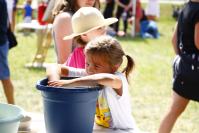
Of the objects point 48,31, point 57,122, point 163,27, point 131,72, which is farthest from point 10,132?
point 163,27

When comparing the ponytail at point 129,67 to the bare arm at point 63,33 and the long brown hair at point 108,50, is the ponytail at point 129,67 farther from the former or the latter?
the bare arm at point 63,33

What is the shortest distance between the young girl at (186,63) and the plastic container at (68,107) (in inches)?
57.3

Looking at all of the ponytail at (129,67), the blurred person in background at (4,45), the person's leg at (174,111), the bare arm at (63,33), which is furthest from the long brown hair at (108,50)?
the blurred person in background at (4,45)

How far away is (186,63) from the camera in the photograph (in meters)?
3.35

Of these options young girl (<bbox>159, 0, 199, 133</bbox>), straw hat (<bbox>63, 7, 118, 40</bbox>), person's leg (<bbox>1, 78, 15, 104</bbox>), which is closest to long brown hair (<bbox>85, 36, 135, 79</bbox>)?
straw hat (<bbox>63, 7, 118, 40</bbox>)

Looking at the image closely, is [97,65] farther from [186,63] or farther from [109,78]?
[186,63]

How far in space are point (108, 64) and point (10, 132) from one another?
1.77 ft

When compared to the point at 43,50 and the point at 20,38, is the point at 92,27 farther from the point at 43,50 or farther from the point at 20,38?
the point at 20,38

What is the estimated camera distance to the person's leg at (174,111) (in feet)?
11.2

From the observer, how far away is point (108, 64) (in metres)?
2.13

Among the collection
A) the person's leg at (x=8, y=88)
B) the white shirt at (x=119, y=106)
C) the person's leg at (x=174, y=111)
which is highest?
the white shirt at (x=119, y=106)

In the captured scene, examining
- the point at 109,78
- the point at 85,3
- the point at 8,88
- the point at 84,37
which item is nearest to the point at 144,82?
the point at 8,88

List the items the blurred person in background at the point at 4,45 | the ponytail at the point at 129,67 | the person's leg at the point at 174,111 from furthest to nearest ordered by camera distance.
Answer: the blurred person in background at the point at 4,45 < the person's leg at the point at 174,111 < the ponytail at the point at 129,67

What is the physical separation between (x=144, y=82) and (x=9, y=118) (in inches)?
212
